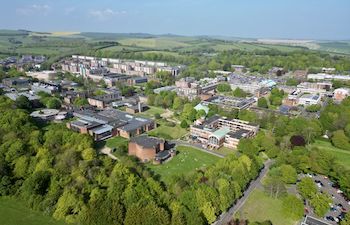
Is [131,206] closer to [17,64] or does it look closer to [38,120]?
[38,120]

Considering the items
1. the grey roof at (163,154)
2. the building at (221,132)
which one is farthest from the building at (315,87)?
the grey roof at (163,154)

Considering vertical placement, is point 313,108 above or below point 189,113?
above

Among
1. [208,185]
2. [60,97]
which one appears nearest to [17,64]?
[60,97]

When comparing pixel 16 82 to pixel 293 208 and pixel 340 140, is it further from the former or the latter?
pixel 340 140

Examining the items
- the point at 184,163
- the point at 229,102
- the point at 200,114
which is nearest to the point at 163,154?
the point at 184,163

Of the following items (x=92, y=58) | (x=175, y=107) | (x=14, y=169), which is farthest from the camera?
(x=92, y=58)

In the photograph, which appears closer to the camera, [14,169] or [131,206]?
[131,206]

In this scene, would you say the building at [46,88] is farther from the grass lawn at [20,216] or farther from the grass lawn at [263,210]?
the grass lawn at [263,210]
